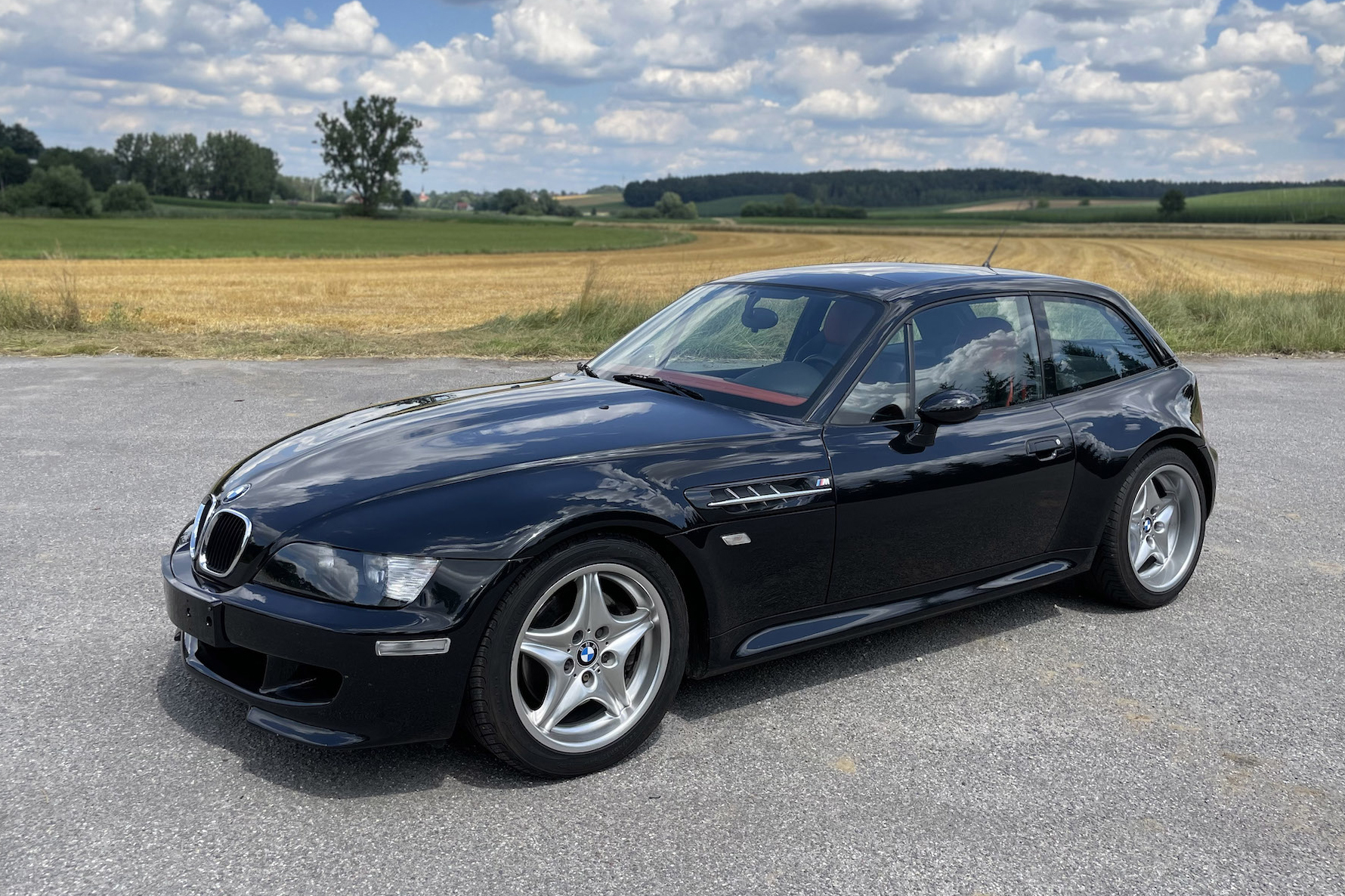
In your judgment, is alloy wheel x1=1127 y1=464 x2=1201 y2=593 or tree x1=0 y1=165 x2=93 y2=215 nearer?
alloy wheel x1=1127 y1=464 x2=1201 y2=593

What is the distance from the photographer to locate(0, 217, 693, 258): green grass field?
5219 centimetres

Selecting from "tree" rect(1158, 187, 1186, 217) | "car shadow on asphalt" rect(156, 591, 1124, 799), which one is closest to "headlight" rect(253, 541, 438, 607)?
"car shadow on asphalt" rect(156, 591, 1124, 799)

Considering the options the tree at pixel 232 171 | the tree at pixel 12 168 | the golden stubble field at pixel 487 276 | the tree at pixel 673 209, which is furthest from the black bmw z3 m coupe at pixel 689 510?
the tree at pixel 232 171

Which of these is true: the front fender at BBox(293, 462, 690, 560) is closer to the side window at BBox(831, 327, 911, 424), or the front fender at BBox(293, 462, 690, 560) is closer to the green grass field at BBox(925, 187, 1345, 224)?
the side window at BBox(831, 327, 911, 424)

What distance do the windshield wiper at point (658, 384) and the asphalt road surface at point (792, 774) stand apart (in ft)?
3.56

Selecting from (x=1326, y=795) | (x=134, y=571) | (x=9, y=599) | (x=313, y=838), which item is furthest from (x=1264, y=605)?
(x=9, y=599)

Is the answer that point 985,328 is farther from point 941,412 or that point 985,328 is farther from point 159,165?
point 159,165

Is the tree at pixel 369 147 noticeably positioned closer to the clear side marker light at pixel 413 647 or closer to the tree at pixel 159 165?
the tree at pixel 159 165

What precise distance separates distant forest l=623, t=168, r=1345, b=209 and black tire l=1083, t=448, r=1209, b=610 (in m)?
143

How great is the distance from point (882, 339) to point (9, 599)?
12.5 feet

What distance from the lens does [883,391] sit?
13.4 feet

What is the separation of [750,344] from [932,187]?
153943 mm

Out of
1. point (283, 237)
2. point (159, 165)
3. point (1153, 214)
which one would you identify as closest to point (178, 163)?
point (159, 165)

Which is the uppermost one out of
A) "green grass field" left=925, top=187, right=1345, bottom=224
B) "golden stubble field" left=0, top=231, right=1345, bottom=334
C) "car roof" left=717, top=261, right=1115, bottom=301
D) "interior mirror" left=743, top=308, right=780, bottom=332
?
"green grass field" left=925, top=187, right=1345, bottom=224
